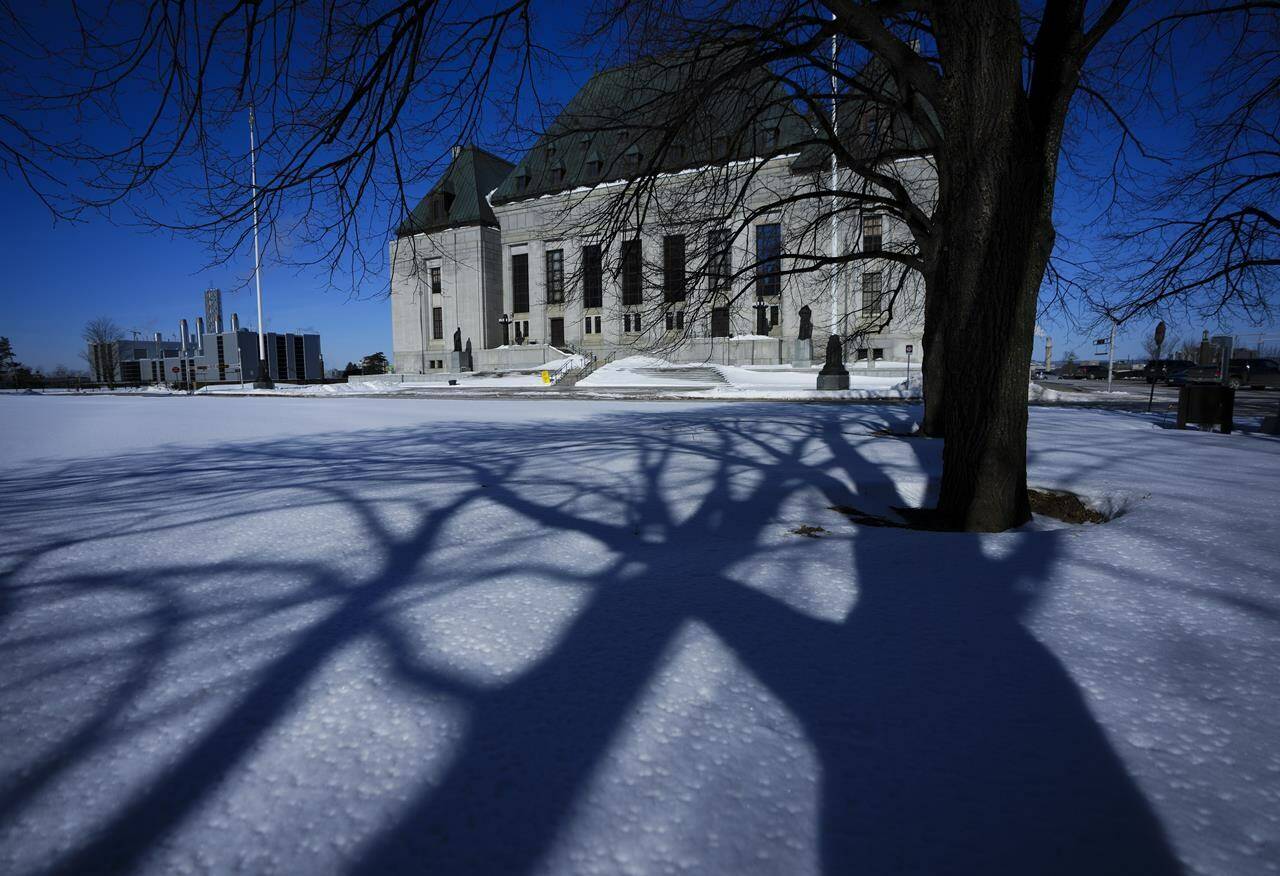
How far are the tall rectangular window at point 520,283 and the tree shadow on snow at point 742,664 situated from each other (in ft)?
178

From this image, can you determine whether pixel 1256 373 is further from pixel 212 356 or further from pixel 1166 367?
pixel 212 356

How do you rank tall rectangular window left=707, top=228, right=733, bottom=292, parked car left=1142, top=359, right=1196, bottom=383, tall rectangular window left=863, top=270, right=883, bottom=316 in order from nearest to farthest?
tall rectangular window left=707, top=228, right=733, bottom=292 < tall rectangular window left=863, top=270, right=883, bottom=316 < parked car left=1142, top=359, right=1196, bottom=383

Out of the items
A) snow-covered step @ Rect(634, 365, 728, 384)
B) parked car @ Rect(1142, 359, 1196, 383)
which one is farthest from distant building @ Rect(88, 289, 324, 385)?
parked car @ Rect(1142, 359, 1196, 383)

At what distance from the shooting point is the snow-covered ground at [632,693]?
129 centimetres

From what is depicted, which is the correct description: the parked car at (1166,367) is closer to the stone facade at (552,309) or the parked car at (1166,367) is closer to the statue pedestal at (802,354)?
the stone facade at (552,309)

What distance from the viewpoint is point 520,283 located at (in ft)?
185

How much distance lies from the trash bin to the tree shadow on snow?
9071mm

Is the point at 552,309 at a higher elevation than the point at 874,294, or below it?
higher

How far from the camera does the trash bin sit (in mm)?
9359

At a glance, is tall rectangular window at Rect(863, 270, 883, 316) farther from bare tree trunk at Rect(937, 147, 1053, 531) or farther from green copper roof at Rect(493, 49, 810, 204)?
bare tree trunk at Rect(937, 147, 1053, 531)

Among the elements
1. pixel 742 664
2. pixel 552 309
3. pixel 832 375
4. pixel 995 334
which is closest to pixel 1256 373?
pixel 832 375

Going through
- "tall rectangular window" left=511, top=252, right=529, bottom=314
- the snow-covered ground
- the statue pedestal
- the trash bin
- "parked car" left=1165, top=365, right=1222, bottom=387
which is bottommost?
the snow-covered ground

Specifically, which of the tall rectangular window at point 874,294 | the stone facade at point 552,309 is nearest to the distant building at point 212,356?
the stone facade at point 552,309

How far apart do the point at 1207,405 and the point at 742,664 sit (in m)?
11.6
